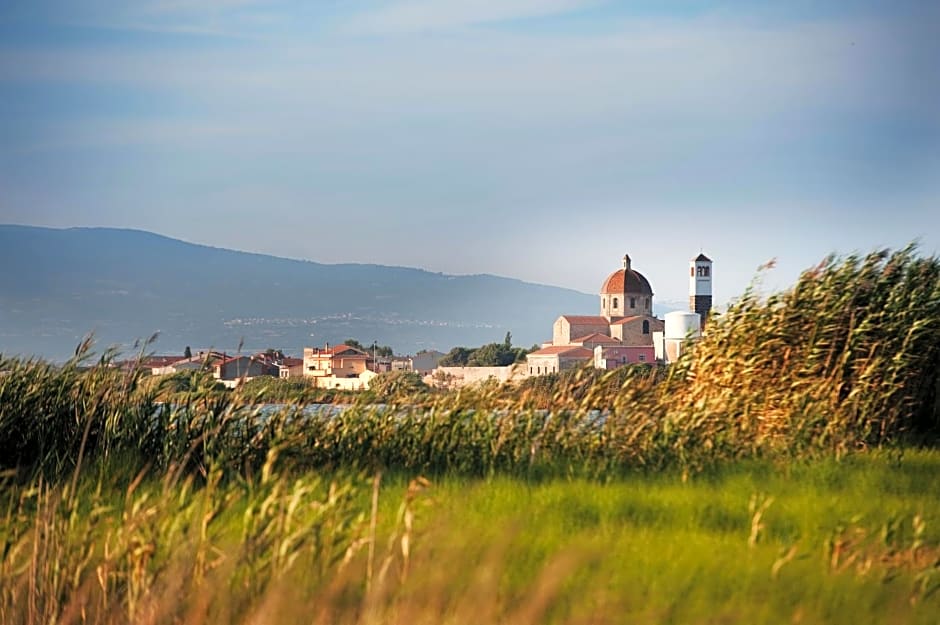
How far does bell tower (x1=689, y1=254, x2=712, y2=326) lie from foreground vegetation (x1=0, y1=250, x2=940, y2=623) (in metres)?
99.5

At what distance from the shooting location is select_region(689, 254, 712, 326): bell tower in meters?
111

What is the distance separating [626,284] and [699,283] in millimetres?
9797

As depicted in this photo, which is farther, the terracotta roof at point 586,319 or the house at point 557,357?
the terracotta roof at point 586,319

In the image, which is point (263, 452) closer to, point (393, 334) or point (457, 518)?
point (457, 518)

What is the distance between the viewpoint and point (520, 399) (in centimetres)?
1006

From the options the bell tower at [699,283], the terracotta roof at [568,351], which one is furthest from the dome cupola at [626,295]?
the terracotta roof at [568,351]

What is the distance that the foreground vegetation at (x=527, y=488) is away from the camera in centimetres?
468

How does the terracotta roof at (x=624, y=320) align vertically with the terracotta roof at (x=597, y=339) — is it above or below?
above

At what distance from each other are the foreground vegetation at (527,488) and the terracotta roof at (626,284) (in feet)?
354

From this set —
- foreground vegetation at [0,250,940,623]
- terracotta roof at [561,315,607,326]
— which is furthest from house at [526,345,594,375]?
foreground vegetation at [0,250,940,623]

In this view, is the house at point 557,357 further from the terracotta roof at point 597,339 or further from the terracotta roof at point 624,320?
the terracotta roof at point 624,320

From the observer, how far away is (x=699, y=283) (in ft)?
369

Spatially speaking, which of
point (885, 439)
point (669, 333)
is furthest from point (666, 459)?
point (669, 333)

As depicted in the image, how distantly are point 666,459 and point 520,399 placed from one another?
4.60ft
